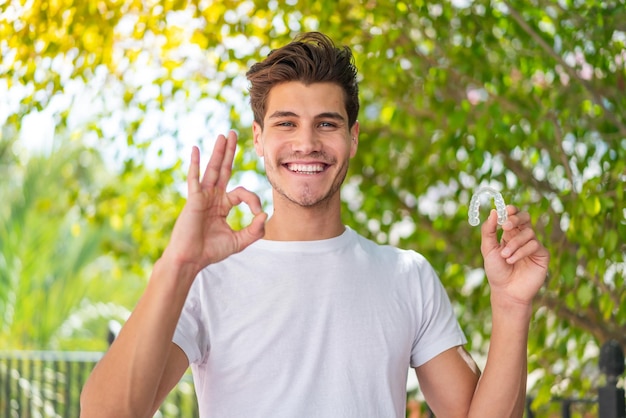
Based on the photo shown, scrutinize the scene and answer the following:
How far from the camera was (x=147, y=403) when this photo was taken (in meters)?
1.68

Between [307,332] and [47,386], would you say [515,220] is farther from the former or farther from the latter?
[47,386]

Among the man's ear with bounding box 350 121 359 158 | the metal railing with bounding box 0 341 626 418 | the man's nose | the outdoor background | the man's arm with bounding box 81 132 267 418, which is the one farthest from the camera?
the metal railing with bounding box 0 341 626 418

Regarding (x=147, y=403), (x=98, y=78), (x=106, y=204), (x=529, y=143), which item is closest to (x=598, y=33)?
(x=529, y=143)

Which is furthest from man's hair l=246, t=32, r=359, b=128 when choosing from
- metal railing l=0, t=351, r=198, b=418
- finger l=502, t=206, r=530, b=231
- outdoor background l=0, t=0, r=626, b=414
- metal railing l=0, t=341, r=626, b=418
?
metal railing l=0, t=351, r=198, b=418

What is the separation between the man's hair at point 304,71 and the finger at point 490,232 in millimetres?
423

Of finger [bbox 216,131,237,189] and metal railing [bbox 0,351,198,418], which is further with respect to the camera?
metal railing [bbox 0,351,198,418]

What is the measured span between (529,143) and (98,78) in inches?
76.3

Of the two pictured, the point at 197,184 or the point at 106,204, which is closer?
the point at 197,184

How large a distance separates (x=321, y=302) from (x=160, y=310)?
49cm

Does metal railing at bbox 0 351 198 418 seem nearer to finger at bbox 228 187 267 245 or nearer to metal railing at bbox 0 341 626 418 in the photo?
metal railing at bbox 0 341 626 418

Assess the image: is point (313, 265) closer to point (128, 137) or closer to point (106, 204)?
point (128, 137)

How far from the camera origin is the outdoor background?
9.57 ft

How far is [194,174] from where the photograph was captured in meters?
1.68

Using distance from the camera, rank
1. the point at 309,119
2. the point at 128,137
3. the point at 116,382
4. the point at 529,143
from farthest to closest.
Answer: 1. the point at 128,137
2. the point at 529,143
3. the point at 309,119
4. the point at 116,382
